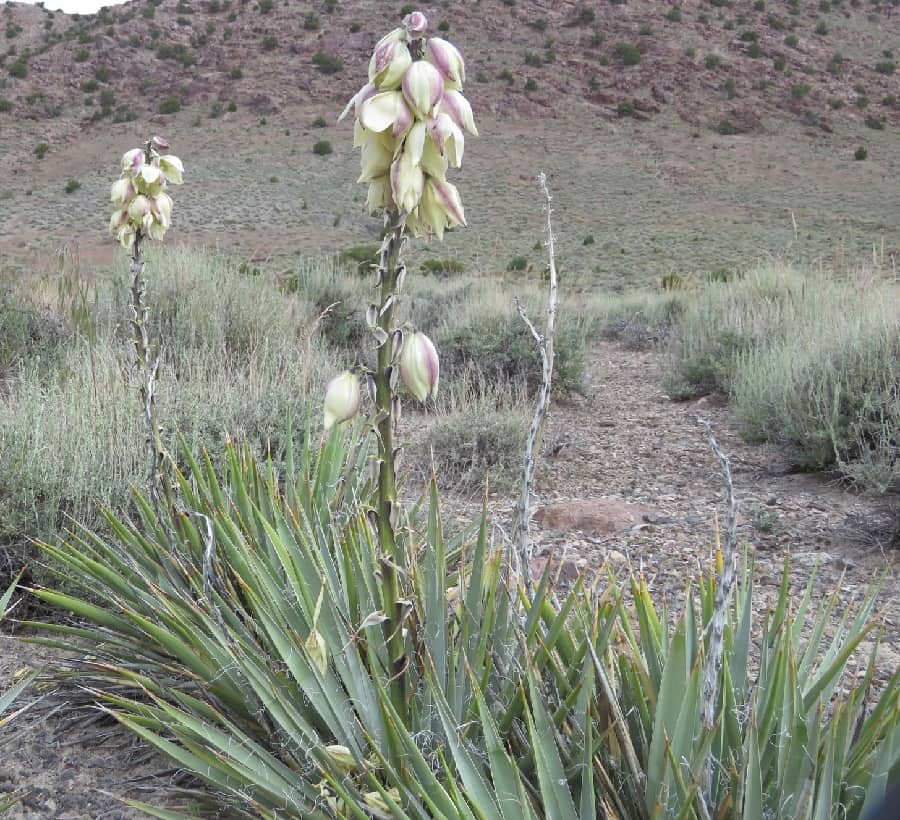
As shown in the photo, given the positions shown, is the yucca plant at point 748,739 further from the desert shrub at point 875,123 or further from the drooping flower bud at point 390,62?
the desert shrub at point 875,123

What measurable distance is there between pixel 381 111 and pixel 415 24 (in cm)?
16

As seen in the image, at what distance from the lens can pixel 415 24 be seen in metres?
1.29

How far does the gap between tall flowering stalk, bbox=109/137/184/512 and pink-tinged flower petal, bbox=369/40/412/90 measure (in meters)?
1.43

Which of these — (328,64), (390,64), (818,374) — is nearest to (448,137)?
(390,64)

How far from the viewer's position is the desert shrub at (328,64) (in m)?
44.3

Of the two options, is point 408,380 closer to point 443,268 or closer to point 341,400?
point 341,400

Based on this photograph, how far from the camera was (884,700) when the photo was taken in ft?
4.93

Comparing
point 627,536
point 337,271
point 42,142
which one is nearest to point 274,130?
point 42,142

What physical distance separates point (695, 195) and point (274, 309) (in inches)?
1227

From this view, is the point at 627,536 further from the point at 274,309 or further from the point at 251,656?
the point at 274,309

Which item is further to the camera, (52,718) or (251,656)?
(52,718)

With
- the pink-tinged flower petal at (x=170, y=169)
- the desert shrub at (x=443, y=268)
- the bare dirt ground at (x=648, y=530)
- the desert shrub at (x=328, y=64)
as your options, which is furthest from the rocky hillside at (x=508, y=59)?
the pink-tinged flower petal at (x=170, y=169)

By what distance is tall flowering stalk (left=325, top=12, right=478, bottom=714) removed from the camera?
1.27 m

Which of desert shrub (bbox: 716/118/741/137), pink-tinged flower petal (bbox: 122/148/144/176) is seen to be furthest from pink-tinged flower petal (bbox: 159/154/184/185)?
desert shrub (bbox: 716/118/741/137)
